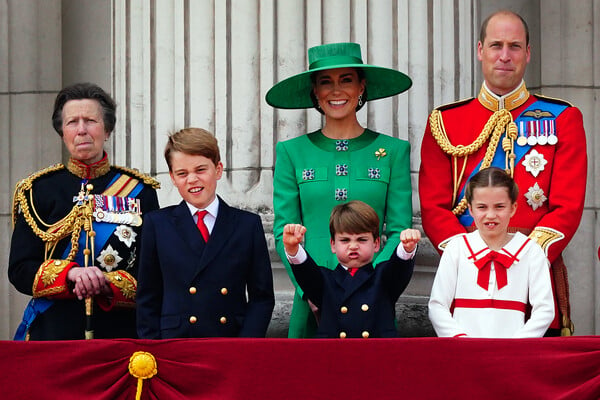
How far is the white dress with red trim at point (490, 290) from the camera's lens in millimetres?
4621

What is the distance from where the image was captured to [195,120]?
620 cm

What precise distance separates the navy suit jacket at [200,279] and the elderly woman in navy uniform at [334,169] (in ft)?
1.24

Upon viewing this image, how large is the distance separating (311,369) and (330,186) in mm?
1269

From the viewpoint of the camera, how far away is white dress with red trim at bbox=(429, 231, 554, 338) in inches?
182

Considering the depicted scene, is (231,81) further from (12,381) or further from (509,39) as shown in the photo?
(12,381)

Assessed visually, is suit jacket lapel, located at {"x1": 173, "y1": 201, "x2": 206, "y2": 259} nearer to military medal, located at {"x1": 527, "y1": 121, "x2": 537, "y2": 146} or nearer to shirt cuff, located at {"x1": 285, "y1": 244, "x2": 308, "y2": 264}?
shirt cuff, located at {"x1": 285, "y1": 244, "x2": 308, "y2": 264}

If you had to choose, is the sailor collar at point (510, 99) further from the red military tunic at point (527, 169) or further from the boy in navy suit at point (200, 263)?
the boy in navy suit at point (200, 263)

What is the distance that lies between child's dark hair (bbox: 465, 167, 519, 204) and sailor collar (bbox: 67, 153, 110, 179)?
4.97ft

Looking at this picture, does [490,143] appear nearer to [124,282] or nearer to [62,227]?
[124,282]

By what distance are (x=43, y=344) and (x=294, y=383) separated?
849 millimetres

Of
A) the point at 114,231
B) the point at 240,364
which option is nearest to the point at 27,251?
the point at 114,231

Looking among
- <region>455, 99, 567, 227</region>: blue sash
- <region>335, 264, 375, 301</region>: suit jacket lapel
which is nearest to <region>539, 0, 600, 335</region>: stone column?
<region>455, 99, 567, 227</region>: blue sash

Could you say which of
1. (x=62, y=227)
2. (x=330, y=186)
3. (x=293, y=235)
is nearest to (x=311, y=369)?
(x=293, y=235)

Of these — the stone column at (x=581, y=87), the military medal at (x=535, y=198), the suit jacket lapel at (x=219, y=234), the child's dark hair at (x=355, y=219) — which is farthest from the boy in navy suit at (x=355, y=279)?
the stone column at (x=581, y=87)
